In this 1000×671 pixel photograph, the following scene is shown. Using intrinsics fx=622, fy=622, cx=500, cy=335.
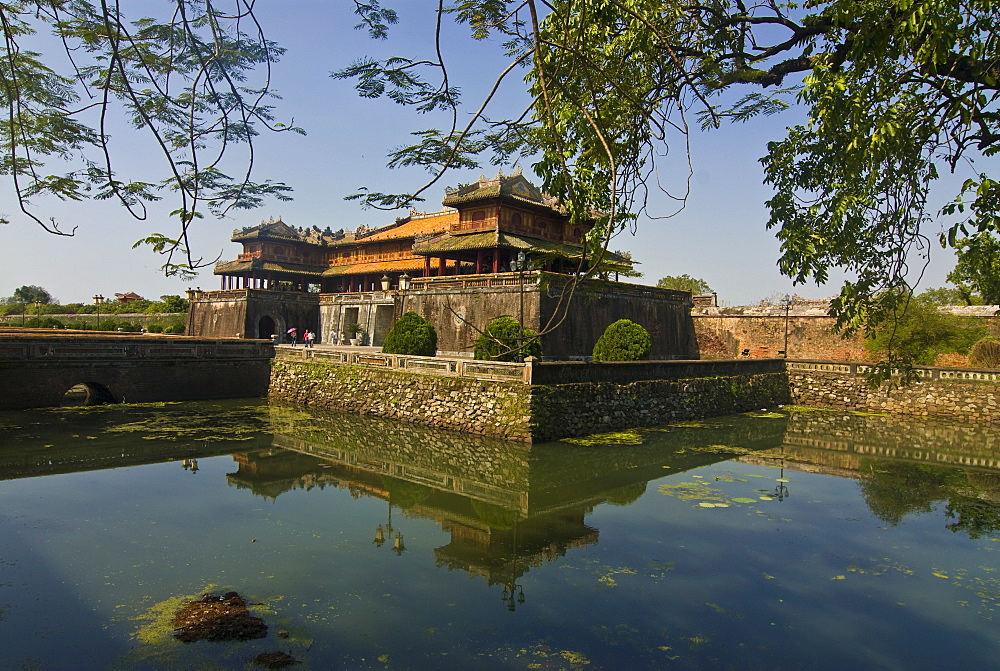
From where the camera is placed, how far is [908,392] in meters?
22.9

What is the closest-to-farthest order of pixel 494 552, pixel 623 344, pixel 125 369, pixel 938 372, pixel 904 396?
pixel 494 552 → pixel 623 344 → pixel 125 369 → pixel 938 372 → pixel 904 396

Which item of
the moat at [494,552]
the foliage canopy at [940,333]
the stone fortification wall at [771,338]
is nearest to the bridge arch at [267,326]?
the moat at [494,552]

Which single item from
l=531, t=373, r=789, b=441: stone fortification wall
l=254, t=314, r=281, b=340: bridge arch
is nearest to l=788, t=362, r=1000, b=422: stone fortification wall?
l=531, t=373, r=789, b=441: stone fortification wall

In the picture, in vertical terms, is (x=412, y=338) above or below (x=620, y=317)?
below

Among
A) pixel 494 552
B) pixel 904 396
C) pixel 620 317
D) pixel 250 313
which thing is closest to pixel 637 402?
pixel 620 317

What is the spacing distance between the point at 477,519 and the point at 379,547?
216cm

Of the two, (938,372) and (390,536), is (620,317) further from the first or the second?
(390,536)

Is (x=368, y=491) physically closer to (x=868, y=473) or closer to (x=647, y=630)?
(x=647, y=630)

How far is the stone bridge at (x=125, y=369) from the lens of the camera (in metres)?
18.2

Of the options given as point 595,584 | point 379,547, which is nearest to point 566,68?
point 595,584

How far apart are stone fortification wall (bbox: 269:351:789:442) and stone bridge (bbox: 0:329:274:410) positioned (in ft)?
3.85

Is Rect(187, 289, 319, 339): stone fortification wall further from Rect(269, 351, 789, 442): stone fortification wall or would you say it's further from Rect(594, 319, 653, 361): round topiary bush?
Rect(594, 319, 653, 361): round topiary bush

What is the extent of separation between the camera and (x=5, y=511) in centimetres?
939

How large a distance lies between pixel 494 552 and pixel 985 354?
25.5 metres
